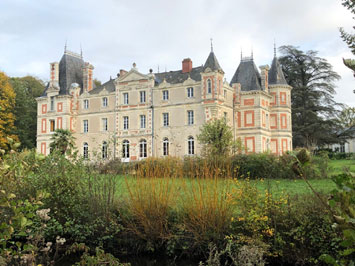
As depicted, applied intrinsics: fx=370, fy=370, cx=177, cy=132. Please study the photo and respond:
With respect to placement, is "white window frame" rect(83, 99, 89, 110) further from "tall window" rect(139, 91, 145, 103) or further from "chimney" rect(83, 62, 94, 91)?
"tall window" rect(139, 91, 145, 103)

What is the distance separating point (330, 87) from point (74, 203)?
3383 cm

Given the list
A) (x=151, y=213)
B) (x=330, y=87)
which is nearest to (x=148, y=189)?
(x=151, y=213)

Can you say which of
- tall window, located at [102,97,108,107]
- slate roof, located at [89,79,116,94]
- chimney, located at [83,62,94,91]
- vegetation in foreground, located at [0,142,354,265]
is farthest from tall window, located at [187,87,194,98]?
vegetation in foreground, located at [0,142,354,265]

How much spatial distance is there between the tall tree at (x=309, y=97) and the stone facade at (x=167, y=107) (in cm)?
339

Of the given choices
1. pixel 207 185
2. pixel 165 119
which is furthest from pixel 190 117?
pixel 207 185

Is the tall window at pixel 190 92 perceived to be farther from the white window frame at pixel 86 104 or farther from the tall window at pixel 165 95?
the white window frame at pixel 86 104

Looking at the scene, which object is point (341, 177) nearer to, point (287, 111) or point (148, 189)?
point (148, 189)

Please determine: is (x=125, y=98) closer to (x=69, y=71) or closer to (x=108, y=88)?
(x=108, y=88)

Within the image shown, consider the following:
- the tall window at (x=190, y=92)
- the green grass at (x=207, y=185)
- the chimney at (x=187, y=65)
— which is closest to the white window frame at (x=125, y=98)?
the chimney at (x=187, y=65)

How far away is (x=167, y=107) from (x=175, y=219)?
2275 cm

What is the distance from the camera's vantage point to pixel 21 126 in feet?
123

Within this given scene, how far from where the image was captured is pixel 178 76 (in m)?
31.5

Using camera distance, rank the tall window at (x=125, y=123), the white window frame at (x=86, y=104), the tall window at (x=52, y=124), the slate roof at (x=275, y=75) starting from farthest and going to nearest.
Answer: the tall window at (x=52, y=124) < the white window frame at (x=86, y=104) < the slate roof at (x=275, y=75) < the tall window at (x=125, y=123)

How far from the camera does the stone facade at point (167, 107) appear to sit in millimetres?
29031
